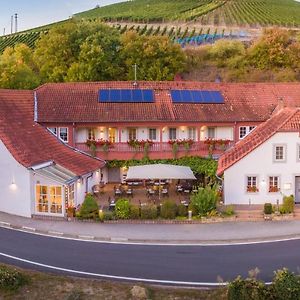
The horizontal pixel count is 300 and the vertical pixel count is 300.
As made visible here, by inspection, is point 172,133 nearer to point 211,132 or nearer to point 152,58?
point 211,132

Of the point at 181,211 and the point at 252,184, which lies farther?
the point at 252,184

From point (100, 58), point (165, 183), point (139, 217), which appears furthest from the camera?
point (100, 58)

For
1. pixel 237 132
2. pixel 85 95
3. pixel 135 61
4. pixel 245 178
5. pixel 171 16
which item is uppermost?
pixel 171 16

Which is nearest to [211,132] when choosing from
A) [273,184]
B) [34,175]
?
[273,184]

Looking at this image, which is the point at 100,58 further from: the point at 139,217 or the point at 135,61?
the point at 139,217

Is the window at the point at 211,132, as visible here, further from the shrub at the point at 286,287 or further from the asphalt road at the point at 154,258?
the shrub at the point at 286,287

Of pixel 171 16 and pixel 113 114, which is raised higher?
pixel 171 16

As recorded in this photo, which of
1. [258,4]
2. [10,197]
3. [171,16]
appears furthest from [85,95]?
[258,4]
